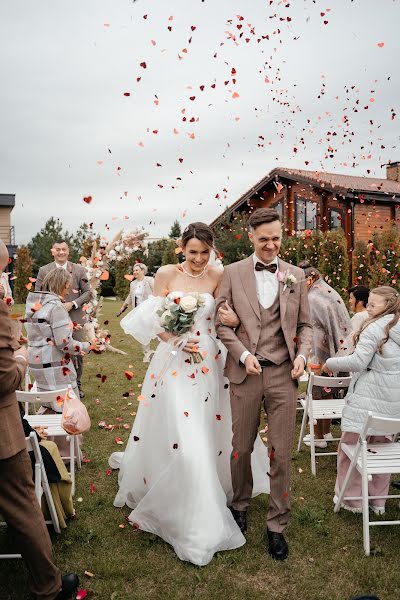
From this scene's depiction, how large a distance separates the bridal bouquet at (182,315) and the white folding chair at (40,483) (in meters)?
1.34

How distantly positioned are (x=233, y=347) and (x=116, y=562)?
1698 millimetres

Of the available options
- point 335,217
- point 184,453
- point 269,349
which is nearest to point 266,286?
point 269,349

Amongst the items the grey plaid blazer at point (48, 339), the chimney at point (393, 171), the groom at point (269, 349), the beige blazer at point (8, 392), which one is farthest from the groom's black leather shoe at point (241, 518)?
the chimney at point (393, 171)

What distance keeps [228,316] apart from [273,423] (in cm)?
85

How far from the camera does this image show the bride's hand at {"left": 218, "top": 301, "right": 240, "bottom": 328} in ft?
13.4

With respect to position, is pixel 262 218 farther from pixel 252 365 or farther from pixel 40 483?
pixel 40 483

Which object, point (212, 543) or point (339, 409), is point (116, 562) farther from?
point (339, 409)

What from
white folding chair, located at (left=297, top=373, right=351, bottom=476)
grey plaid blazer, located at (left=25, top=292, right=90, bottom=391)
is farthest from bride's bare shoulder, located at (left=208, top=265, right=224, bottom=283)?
grey plaid blazer, located at (left=25, top=292, right=90, bottom=391)

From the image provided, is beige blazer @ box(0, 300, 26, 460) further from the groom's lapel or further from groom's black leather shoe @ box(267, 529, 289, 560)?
groom's black leather shoe @ box(267, 529, 289, 560)

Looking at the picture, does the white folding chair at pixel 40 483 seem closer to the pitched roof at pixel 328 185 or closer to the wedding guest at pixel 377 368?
the wedding guest at pixel 377 368

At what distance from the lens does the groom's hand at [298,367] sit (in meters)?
3.91

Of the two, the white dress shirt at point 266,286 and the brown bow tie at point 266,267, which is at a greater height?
the brown bow tie at point 266,267

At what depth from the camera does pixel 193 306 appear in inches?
168

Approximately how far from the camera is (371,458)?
13.7 feet
